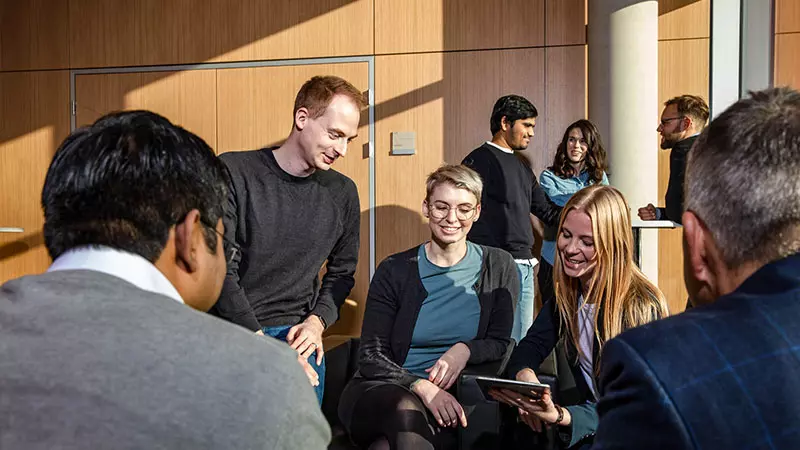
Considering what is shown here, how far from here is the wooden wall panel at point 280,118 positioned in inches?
230

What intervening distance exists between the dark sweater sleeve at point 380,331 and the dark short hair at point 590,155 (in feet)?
6.96

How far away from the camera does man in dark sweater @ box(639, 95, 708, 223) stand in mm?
3688

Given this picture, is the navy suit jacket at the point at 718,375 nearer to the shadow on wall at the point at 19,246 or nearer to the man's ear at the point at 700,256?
the man's ear at the point at 700,256

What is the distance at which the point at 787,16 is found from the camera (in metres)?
2.71

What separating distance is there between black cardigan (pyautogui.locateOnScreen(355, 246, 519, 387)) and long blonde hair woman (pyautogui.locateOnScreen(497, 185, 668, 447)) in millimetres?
304

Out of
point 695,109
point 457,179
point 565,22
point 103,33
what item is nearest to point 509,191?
point 695,109

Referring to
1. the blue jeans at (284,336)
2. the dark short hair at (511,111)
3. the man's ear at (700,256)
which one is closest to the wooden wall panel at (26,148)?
the dark short hair at (511,111)

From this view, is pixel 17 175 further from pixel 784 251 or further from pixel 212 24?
pixel 784 251

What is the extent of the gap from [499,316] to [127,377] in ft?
7.20

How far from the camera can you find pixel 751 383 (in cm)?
86

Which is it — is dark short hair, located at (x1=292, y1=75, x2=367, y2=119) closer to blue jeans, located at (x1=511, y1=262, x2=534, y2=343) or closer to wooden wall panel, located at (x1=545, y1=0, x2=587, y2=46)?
blue jeans, located at (x1=511, y1=262, x2=534, y2=343)

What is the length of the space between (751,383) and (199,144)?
0.81m

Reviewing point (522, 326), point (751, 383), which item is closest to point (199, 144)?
point (751, 383)

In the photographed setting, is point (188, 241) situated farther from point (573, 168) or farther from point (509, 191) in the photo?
point (573, 168)
